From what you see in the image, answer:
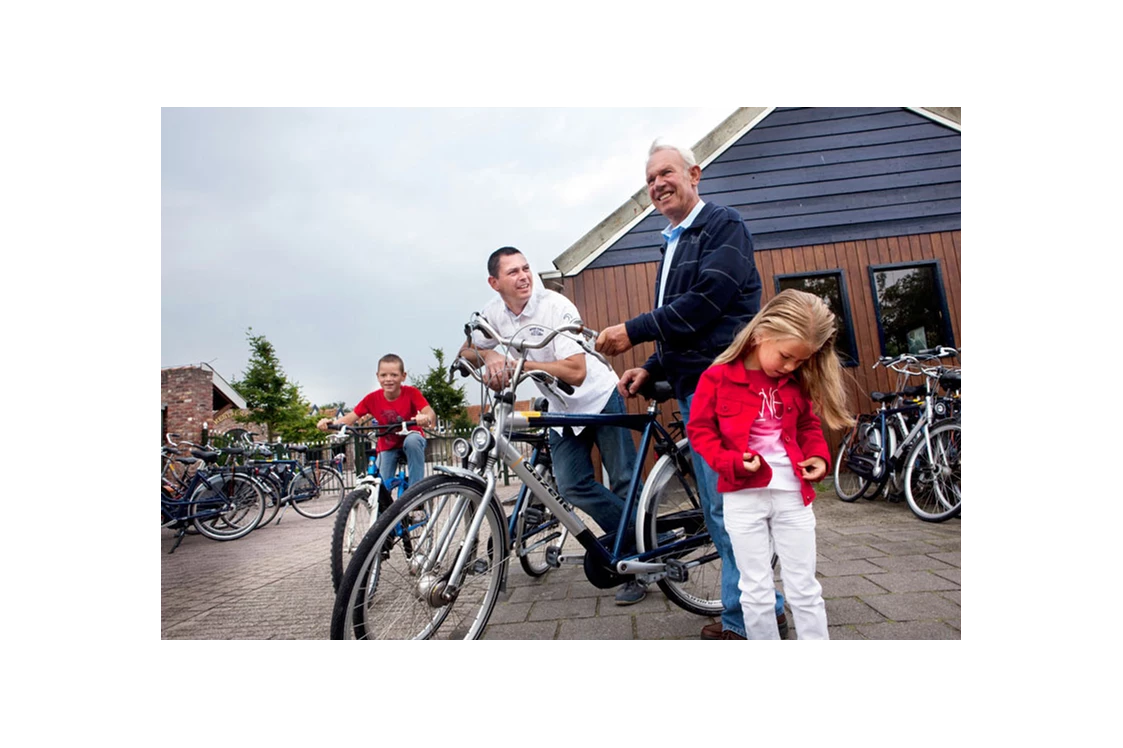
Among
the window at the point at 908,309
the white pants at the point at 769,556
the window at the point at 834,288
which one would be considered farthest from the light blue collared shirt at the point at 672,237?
the window at the point at 908,309

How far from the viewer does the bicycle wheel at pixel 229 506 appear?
529 centimetres

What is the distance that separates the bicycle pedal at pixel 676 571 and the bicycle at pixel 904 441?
88.0 inches

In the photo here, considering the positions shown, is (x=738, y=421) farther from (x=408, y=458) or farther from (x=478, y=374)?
(x=408, y=458)

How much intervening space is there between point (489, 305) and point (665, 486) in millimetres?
998

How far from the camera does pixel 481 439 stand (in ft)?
4.94

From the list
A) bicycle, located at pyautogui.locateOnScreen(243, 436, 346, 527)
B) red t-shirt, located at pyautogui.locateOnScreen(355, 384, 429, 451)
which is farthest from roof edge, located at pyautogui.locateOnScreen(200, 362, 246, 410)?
bicycle, located at pyautogui.locateOnScreen(243, 436, 346, 527)

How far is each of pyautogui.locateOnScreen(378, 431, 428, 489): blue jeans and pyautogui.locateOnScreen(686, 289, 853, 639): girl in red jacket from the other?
1876 mm

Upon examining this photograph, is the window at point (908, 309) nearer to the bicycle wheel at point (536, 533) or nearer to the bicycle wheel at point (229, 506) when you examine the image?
the bicycle wheel at point (536, 533)

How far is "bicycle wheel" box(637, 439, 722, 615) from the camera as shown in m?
1.79

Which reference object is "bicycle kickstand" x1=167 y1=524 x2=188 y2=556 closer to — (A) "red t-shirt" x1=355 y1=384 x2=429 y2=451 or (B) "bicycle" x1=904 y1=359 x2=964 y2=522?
(A) "red t-shirt" x1=355 y1=384 x2=429 y2=451
